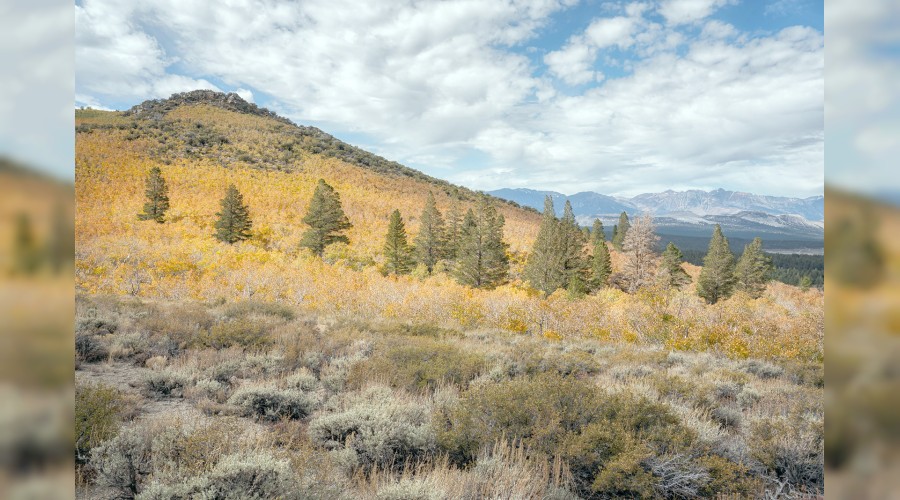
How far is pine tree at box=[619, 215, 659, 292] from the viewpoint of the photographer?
108ft

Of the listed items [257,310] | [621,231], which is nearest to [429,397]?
[257,310]

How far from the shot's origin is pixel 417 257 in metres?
29.5

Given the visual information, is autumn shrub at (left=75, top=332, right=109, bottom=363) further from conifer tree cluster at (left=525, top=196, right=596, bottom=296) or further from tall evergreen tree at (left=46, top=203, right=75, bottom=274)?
conifer tree cluster at (left=525, top=196, right=596, bottom=296)

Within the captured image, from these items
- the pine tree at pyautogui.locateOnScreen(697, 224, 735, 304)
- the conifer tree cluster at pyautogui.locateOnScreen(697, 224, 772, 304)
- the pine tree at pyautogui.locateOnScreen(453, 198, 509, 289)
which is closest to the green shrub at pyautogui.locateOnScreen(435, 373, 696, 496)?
the pine tree at pyautogui.locateOnScreen(453, 198, 509, 289)

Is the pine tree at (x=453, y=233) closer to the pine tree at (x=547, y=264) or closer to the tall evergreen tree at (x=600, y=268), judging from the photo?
the pine tree at (x=547, y=264)

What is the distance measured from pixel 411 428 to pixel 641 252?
32.4m

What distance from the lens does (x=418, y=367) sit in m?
7.30

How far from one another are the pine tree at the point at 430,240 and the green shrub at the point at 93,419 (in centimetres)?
2446

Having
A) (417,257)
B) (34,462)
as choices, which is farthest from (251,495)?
(417,257)

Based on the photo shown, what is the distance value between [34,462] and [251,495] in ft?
9.70

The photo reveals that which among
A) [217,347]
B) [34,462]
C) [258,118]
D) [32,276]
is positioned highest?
[258,118]

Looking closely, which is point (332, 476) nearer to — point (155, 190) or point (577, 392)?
point (577, 392)

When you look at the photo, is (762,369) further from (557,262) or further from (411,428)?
(557,262)

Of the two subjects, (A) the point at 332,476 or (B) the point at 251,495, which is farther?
(A) the point at 332,476
